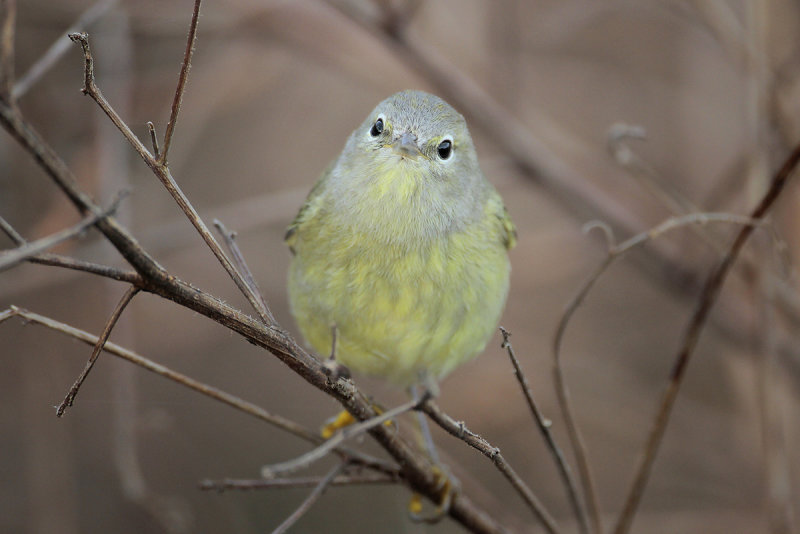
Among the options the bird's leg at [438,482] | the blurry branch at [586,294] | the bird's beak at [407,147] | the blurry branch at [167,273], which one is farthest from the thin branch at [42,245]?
the bird's beak at [407,147]

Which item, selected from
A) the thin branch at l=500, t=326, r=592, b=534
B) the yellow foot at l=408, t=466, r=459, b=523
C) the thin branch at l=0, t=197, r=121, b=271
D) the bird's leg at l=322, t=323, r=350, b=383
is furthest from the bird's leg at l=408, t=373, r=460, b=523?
the thin branch at l=0, t=197, r=121, b=271

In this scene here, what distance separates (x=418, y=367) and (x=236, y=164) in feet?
10.9

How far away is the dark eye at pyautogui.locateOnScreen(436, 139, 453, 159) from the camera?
2.60 m

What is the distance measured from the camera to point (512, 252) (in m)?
4.58

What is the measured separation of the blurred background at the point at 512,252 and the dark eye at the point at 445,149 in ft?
2.01

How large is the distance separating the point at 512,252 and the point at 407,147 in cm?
222

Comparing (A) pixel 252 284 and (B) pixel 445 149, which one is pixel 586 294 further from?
(A) pixel 252 284

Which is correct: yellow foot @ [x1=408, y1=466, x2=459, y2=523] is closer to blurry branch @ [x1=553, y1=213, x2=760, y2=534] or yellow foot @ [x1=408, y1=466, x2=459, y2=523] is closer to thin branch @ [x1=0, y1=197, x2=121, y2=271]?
blurry branch @ [x1=553, y1=213, x2=760, y2=534]

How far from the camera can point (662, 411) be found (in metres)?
2.30

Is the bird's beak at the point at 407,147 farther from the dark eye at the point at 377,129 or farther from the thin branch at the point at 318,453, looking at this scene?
the thin branch at the point at 318,453

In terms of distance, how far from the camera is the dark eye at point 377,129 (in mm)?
2611

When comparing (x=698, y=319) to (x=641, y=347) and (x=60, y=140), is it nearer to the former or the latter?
(x=641, y=347)

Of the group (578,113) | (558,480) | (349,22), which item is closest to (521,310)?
(558,480)

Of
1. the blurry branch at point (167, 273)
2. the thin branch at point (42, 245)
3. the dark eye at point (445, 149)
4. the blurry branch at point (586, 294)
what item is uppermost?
the dark eye at point (445, 149)
